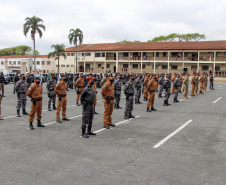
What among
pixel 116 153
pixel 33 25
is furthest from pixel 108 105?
pixel 33 25

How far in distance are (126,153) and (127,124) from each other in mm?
3408

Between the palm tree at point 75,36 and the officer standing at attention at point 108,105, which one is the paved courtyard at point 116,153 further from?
the palm tree at point 75,36

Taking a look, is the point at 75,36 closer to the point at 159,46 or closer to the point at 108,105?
the point at 159,46

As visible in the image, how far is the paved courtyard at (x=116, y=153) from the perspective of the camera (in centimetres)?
479

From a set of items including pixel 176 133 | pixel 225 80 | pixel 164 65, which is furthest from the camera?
pixel 164 65

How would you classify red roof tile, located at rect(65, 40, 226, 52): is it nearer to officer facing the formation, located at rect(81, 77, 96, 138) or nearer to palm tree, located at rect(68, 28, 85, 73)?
palm tree, located at rect(68, 28, 85, 73)

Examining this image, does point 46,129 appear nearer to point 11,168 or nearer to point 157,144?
point 11,168

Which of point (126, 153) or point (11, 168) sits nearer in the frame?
point (11, 168)

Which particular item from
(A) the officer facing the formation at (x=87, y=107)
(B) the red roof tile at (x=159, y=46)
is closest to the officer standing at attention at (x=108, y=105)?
(A) the officer facing the formation at (x=87, y=107)

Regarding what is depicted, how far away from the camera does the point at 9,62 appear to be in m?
71.1

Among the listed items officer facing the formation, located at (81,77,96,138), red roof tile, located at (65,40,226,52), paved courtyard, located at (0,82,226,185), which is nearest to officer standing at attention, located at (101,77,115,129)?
paved courtyard, located at (0,82,226,185)

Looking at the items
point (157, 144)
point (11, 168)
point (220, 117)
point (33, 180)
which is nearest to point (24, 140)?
point (11, 168)

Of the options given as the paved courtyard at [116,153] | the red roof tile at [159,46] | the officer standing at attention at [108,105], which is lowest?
the paved courtyard at [116,153]

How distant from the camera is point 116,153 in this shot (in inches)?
243
